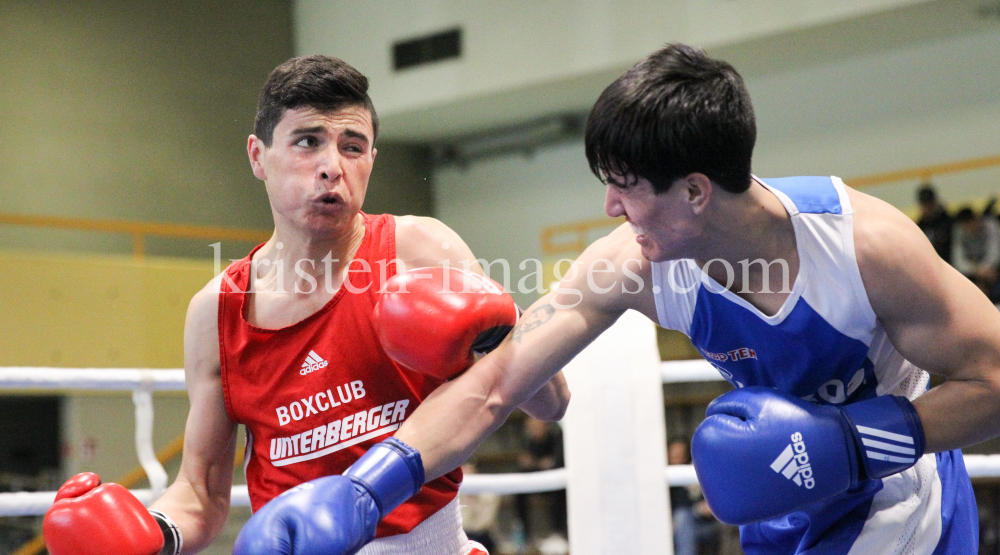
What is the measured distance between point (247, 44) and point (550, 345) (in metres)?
7.37

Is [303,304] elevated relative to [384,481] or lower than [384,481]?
elevated

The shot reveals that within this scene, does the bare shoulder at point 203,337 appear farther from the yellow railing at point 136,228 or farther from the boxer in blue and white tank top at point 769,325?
the yellow railing at point 136,228

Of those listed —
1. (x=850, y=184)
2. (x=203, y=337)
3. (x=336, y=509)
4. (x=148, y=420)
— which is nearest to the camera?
(x=336, y=509)

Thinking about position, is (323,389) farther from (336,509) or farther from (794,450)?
(794,450)

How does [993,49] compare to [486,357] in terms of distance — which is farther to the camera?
[993,49]

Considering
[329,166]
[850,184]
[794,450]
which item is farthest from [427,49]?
[794,450]

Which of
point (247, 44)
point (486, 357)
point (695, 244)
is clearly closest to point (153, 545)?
point (486, 357)

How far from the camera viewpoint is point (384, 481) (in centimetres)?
138

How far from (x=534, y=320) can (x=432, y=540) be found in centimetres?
43

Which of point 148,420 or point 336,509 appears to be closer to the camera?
point 336,509

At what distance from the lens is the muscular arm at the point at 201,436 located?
1.72m

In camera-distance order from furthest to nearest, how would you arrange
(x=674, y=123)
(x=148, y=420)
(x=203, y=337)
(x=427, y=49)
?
(x=427, y=49)
(x=148, y=420)
(x=203, y=337)
(x=674, y=123)

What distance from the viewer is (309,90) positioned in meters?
1.63

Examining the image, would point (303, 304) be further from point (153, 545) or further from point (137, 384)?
point (137, 384)
